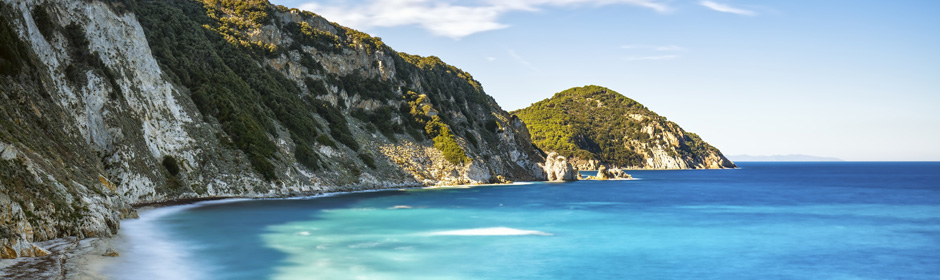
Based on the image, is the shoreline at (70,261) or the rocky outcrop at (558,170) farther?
the rocky outcrop at (558,170)

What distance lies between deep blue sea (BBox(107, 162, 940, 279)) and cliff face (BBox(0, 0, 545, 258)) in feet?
10.8

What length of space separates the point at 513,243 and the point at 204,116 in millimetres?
33947

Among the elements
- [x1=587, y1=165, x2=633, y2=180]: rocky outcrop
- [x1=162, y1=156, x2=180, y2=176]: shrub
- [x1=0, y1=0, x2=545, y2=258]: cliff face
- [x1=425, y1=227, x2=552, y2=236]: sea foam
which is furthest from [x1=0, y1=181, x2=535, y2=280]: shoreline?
[x1=587, y1=165, x2=633, y2=180]: rocky outcrop

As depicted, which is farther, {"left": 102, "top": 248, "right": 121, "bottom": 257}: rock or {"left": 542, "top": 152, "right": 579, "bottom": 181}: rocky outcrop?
{"left": 542, "top": 152, "right": 579, "bottom": 181}: rocky outcrop

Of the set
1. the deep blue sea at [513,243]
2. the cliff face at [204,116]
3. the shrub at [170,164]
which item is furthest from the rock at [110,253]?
the shrub at [170,164]

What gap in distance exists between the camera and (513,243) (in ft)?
93.6

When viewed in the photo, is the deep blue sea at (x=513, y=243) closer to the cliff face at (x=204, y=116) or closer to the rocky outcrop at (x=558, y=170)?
the cliff face at (x=204, y=116)

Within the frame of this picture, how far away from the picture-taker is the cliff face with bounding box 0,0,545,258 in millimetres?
25125

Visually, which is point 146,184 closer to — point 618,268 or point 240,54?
point 618,268

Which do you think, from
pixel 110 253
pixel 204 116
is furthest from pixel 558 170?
pixel 110 253

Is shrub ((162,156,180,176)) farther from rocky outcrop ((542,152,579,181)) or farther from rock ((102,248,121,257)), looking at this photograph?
rocky outcrop ((542,152,579,181))

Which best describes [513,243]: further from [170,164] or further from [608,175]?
[608,175]

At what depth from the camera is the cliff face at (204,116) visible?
82.4ft

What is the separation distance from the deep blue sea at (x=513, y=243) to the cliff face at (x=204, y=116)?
10.8 ft
